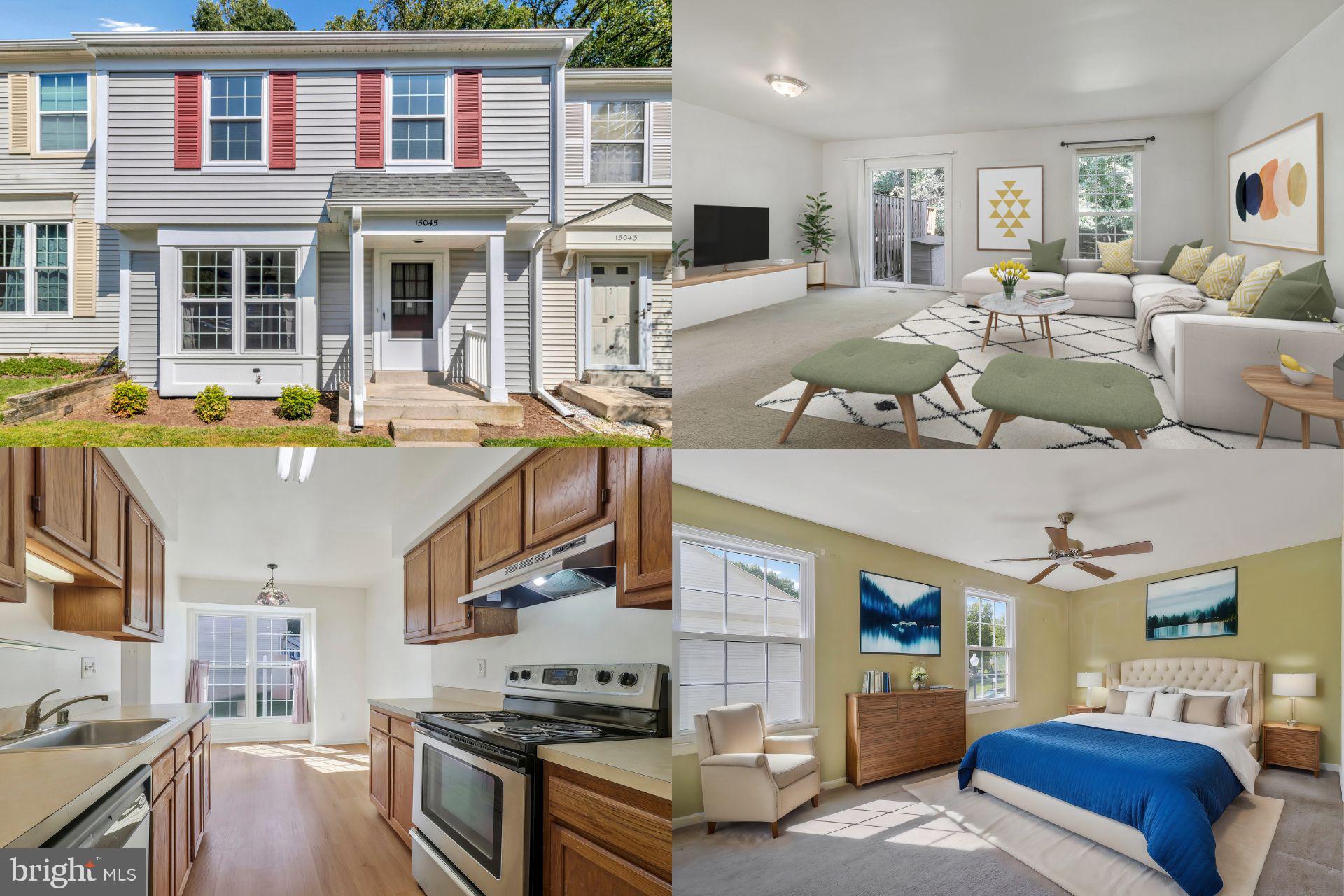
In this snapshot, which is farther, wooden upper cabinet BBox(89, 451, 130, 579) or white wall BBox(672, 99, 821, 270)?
white wall BBox(672, 99, 821, 270)

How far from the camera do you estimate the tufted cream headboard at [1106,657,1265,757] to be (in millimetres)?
2689

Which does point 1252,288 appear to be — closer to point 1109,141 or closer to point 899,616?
point 1109,141

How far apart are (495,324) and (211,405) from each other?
1167 mm

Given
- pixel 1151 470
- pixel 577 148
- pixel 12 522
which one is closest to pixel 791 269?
pixel 577 148

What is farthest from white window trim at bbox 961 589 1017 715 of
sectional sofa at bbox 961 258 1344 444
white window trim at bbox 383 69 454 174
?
white window trim at bbox 383 69 454 174

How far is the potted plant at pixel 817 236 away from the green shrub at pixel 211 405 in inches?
106

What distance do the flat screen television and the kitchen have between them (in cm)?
207

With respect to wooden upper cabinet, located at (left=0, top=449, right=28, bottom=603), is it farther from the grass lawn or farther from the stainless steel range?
the stainless steel range

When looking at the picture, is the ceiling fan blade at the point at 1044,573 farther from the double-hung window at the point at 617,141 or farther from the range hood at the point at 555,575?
the double-hung window at the point at 617,141

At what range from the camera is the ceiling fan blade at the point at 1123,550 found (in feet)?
9.27

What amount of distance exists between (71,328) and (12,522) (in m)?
0.86

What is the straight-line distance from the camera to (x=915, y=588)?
334cm

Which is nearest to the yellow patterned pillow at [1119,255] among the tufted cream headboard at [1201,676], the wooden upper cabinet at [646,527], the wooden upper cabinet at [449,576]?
the tufted cream headboard at [1201,676]

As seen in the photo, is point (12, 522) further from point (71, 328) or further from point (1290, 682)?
point (1290, 682)
